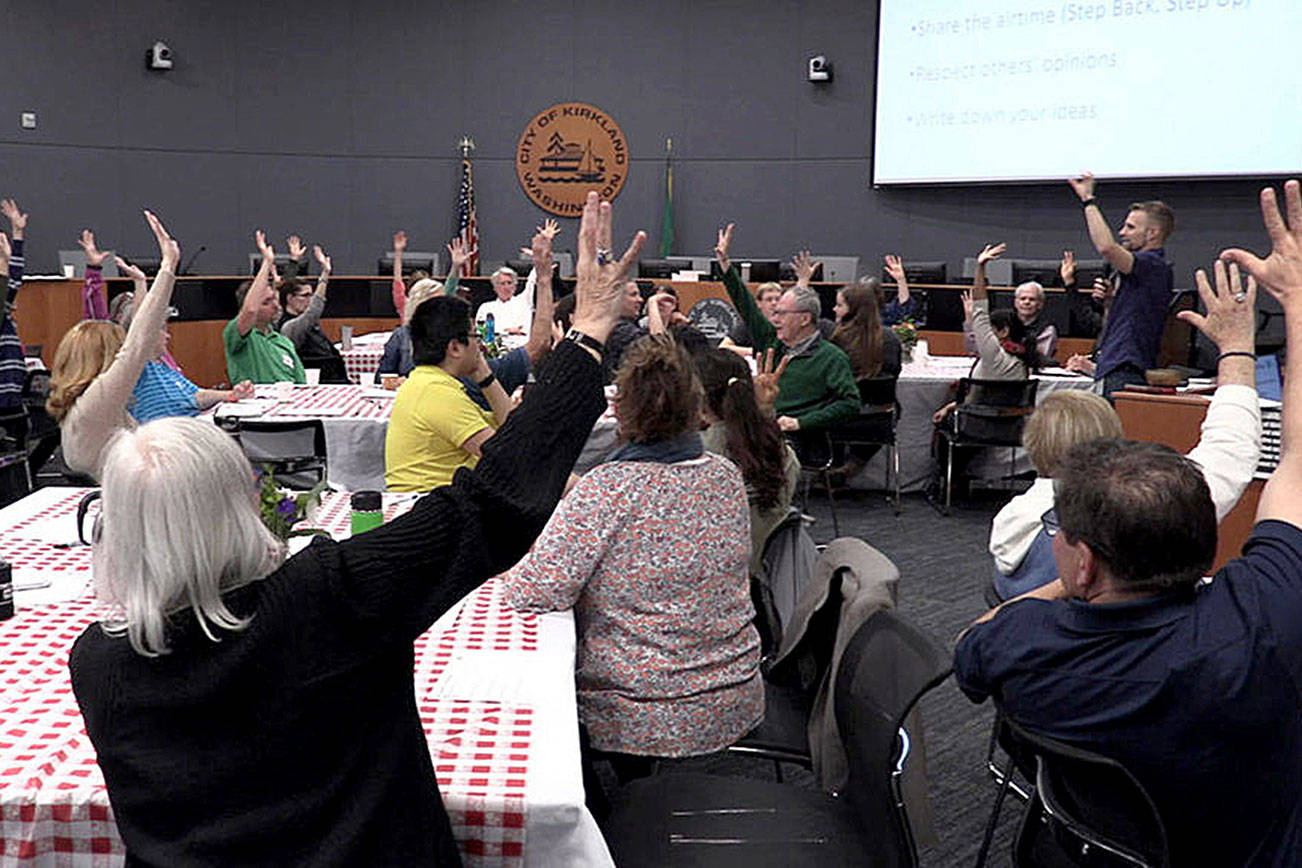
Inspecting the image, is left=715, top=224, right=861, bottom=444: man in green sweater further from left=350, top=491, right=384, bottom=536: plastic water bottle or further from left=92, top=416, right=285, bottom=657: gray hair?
left=92, top=416, right=285, bottom=657: gray hair

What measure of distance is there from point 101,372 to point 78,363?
0.08 metres

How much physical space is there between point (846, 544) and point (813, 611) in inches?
6.8

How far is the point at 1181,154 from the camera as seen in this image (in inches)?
393

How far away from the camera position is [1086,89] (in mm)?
10422

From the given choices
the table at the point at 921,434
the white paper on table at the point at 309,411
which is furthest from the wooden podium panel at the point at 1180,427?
the white paper on table at the point at 309,411

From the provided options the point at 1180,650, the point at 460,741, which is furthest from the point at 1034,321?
the point at 460,741

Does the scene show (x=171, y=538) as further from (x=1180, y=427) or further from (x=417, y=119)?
(x=417, y=119)

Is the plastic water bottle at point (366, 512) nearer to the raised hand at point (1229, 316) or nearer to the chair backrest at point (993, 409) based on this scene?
the raised hand at point (1229, 316)

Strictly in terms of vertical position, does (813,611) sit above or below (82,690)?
below

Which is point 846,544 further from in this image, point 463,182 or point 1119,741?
point 463,182

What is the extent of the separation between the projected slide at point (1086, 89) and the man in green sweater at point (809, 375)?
543cm

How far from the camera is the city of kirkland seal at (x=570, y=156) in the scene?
1299 centimetres

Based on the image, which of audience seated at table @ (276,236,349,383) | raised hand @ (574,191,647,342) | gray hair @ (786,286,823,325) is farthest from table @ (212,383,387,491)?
raised hand @ (574,191,647,342)

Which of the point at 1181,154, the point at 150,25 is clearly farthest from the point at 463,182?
the point at 1181,154
